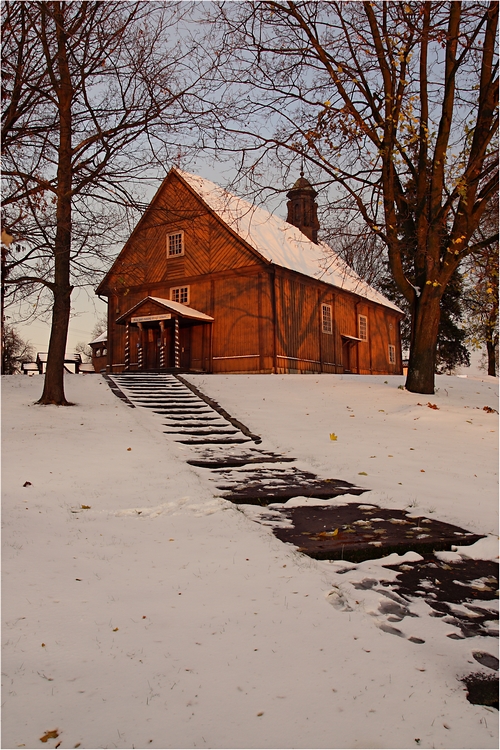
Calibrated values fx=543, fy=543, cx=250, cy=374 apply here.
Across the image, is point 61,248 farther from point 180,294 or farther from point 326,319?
point 326,319

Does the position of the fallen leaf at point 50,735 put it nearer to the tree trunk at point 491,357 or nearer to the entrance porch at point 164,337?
the entrance porch at point 164,337

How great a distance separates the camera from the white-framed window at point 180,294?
25.0m

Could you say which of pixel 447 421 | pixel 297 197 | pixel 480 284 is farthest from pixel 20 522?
pixel 297 197

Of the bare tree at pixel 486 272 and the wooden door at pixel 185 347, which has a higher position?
the bare tree at pixel 486 272

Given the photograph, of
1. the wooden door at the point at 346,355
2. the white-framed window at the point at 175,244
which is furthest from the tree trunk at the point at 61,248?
the wooden door at the point at 346,355

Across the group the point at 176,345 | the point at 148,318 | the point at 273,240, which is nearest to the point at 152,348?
the point at 148,318

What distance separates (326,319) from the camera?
2712 centimetres

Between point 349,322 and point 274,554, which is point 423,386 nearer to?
point 274,554

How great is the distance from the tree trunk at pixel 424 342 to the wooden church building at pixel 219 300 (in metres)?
7.43

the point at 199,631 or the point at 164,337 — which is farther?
→ the point at 164,337

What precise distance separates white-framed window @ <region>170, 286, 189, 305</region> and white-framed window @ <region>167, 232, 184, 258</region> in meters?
1.57

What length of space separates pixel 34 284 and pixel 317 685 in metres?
11.7

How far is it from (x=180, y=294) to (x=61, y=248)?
13340 millimetres

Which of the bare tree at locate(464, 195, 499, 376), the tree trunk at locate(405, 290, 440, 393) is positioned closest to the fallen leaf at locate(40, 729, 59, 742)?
the bare tree at locate(464, 195, 499, 376)
